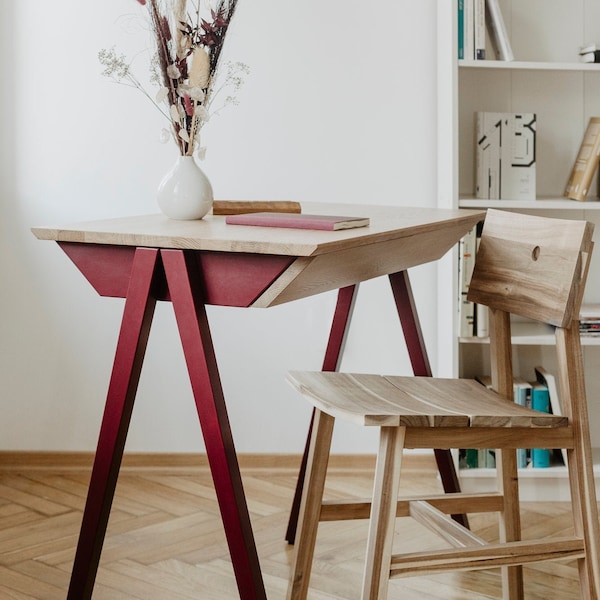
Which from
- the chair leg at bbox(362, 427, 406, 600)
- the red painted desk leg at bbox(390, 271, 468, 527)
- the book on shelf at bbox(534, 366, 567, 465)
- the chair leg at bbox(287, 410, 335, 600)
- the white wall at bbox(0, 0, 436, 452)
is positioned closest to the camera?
the chair leg at bbox(362, 427, 406, 600)

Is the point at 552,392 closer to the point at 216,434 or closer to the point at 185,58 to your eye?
the point at 216,434

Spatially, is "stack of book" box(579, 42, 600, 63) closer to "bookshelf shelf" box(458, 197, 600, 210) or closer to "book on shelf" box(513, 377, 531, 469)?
"bookshelf shelf" box(458, 197, 600, 210)

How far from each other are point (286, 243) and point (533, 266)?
53 cm

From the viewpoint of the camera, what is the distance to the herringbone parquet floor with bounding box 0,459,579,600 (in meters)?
2.10

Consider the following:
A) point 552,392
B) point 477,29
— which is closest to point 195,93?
point 477,29

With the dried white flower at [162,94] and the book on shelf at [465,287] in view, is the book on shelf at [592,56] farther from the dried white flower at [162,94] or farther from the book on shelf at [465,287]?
the dried white flower at [162,94]

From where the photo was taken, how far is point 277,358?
2928 millimetres

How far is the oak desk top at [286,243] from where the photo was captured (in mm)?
1571

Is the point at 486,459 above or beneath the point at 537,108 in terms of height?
beneath

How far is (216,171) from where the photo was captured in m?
2.86

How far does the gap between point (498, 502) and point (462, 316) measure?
31.5 inches

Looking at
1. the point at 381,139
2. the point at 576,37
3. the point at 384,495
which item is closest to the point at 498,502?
the point at 384,495

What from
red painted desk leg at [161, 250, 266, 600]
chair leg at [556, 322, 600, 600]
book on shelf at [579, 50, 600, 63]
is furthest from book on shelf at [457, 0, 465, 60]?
red painted desk leg at [161, 250, 266, 600]

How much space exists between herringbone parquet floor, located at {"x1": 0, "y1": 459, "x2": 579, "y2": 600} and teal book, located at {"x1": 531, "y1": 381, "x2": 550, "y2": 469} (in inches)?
4.9
